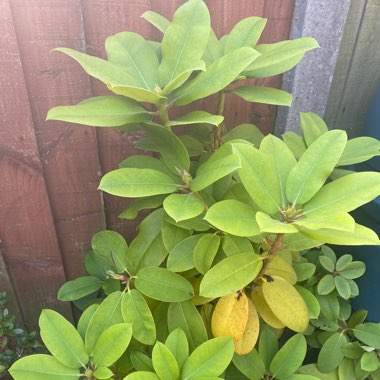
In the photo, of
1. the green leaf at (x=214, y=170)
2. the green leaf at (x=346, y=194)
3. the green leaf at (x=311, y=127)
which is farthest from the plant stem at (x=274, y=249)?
the green leaf at (x=311, y=127)

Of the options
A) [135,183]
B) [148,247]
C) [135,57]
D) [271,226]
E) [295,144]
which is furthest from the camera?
[295,144]

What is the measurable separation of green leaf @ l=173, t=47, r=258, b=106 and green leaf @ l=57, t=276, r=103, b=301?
0.70 metres

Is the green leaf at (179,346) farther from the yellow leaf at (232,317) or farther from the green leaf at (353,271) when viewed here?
the green leaf at (353,271)

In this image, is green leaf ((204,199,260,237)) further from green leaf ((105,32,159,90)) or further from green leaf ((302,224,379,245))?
green leaf ((105,32,159,90))

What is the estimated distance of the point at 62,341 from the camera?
1.00 metres

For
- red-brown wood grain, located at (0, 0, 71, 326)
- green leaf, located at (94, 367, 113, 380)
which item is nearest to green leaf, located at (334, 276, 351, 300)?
green leaf, located at (94, 367, 113, 380)

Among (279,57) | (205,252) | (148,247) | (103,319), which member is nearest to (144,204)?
(148,247)

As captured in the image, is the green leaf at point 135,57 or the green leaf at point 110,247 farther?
the green leaf at point 110,247

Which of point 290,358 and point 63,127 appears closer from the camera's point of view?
point 290,358

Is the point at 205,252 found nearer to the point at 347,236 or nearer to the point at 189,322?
the point at 189,322

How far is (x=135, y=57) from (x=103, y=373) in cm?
81

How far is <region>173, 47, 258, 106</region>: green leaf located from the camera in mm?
903

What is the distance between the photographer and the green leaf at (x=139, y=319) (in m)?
1.05

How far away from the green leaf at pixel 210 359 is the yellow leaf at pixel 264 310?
0.72ft
